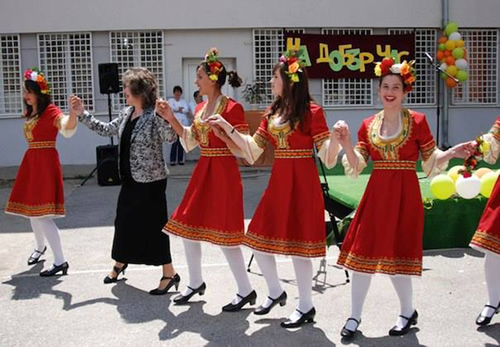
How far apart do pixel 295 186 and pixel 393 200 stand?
25.8 inches

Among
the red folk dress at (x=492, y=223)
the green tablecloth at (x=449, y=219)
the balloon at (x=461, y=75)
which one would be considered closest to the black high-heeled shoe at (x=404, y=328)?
the red folk dress at (x=492, y=223)

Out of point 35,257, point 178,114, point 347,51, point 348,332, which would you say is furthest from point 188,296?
point 347,51

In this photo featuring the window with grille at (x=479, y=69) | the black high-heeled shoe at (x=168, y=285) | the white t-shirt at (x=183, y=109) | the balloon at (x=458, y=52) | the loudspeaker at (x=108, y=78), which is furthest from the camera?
the window with grille at (x=479, y=69)

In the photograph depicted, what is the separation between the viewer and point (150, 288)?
5.24m

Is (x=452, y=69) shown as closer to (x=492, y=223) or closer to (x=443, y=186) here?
(x=443, y=186)

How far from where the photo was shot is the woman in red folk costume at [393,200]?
12.8 ft

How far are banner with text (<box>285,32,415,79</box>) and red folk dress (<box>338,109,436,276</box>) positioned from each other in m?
10.7

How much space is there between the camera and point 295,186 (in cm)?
421

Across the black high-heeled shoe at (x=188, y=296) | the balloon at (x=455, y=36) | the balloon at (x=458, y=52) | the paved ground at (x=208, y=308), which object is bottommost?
the paved ground at (x=208, y=308)

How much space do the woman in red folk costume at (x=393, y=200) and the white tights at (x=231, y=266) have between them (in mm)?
843

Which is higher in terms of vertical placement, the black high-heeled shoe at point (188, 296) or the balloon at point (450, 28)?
the balloon at point (450, 28)

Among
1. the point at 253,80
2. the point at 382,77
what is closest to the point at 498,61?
the point at 253,80

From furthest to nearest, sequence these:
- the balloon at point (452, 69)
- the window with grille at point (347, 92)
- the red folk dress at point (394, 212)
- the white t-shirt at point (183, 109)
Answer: the window with grille at point (347, 92) → the balloon at point (452, 69) → the white t-shirt at point (183, 109) → the red folk dress at point (394, 212)

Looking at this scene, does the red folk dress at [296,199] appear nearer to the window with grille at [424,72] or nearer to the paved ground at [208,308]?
the paved ground at [208,308]
